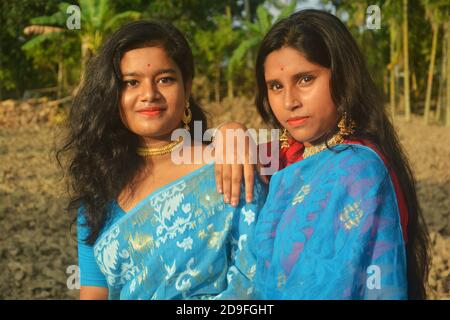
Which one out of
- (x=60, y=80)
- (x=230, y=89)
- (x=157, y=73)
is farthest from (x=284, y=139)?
(x=230, y=89)

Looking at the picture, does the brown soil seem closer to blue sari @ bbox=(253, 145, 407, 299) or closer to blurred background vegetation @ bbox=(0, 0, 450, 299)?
blurred background vegetation @ bbox=(0, 0, 450, 299)

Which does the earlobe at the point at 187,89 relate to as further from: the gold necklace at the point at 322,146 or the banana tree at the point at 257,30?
the banana tree at the point at 257,30

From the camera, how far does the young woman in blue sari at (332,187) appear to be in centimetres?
159

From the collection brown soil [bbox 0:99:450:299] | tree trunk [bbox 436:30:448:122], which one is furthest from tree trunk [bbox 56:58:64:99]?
tree trunk [bbox 436:30:448:122]

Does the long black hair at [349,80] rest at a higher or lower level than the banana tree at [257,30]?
lower

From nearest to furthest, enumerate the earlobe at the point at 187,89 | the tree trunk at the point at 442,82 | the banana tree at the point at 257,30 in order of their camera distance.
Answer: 1. the earlobe at the point at 187,89
2. the banana tree at the point at 257,30
3. the tree trunk at the point at 442,82

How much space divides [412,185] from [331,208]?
14.7 inches

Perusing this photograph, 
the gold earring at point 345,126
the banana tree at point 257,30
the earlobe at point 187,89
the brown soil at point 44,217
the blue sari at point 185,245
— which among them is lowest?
the brown soil at point 44,217

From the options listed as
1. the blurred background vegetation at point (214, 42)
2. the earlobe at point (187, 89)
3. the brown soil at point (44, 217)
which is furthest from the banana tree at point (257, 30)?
the earlobe at point (187, 89)

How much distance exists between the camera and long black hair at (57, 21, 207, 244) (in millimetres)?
1950

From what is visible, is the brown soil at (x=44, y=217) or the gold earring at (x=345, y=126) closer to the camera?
the gold earring at (x=345, y=126)

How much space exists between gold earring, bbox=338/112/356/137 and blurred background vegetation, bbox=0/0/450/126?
520 inches
